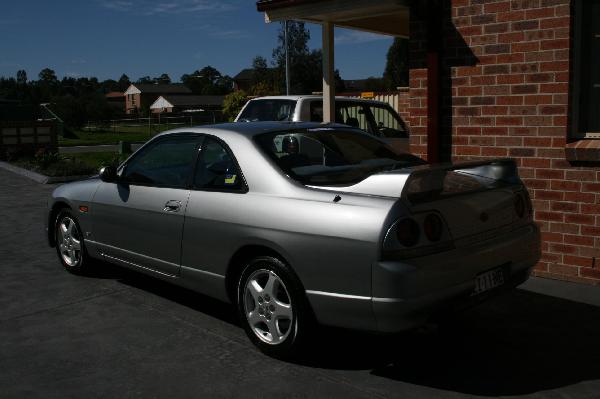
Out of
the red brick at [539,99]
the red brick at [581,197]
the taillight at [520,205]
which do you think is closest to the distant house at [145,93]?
the red brick at [539,99]

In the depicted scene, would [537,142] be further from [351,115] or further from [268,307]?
[351,115]

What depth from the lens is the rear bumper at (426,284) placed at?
12.2 feet

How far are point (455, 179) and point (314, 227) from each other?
1.10 meters

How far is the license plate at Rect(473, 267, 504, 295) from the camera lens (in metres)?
4.15

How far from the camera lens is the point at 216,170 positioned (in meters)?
4.97

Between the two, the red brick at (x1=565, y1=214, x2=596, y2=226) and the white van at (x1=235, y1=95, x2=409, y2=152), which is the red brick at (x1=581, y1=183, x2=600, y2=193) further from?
the white van at (x1=235, y1=95, x2=409, y2=152)

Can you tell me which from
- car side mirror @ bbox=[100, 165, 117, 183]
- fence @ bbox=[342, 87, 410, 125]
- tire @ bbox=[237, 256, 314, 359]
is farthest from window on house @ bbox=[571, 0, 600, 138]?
fence @ bbox=[342, 87, 410, 125]

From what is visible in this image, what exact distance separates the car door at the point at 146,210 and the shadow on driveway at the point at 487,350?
67 cm

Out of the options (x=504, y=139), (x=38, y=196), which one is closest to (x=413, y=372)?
(x=504, y=139)

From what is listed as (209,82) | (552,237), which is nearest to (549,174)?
(552,237)

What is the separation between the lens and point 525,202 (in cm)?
475

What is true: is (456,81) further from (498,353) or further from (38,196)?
(38,196)

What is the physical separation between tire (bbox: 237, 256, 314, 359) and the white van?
610 cm

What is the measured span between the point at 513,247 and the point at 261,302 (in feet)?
5.66
